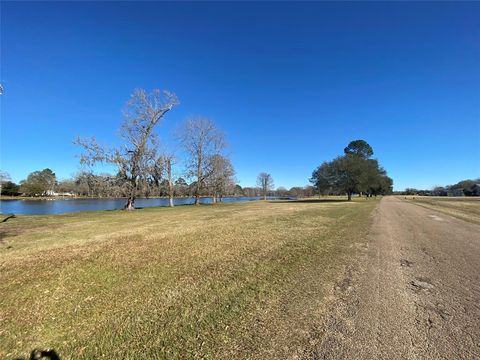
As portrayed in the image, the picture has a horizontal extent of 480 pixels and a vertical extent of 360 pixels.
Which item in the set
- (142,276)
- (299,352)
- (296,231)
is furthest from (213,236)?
(299,352)

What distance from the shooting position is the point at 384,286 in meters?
4.64

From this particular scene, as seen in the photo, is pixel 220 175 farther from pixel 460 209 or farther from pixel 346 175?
pixel 460 209

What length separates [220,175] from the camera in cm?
3809

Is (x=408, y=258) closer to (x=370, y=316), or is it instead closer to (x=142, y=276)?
(x=370, y=316)

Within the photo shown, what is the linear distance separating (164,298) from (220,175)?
112 ft

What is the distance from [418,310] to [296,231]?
6.88m

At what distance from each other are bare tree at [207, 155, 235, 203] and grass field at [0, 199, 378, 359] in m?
29.1

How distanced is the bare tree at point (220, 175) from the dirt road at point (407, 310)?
3066 centimetres

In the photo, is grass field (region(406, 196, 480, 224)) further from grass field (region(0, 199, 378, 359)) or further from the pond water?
the pond water

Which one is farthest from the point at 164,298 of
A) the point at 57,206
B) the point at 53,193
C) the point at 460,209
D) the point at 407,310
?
the point at 53,193

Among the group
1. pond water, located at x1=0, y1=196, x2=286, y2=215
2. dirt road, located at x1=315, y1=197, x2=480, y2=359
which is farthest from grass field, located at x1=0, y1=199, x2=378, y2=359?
pond water, located at x1=0, y1=196, x2=286, y2=215

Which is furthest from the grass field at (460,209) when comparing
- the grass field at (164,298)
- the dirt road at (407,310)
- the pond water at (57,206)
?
the pond water at (57,206)

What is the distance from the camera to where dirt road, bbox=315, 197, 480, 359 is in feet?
9.18

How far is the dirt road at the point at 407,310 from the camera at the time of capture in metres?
2.80
